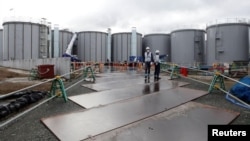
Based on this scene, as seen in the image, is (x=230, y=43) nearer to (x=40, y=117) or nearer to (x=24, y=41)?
(x=40, y=117)

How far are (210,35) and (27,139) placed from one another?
3302 centimetres

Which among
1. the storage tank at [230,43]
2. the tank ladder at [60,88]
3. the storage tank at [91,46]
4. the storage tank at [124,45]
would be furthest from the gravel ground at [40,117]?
the storage tank at [124,45]

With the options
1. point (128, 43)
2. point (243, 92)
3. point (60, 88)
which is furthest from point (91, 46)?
point (243, 92)

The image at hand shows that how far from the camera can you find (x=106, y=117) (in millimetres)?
5051

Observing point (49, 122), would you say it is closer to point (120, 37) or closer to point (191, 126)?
point (191, 126)

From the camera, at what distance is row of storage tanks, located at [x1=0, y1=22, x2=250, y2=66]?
3083 centimetres

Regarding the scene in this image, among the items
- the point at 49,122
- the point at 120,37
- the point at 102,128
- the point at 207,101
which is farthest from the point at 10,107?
the point at 120,37

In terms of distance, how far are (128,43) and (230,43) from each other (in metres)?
17.4

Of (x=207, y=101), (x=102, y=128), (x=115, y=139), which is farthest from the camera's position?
(x=207, y=101)

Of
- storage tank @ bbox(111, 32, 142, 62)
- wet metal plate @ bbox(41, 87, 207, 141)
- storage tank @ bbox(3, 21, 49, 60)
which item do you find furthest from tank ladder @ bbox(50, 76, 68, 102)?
storage tank @ bbox(111, 32, 142, 62)

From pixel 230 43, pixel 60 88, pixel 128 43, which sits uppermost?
pixel 128 43

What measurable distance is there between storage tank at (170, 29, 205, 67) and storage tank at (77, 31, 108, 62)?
13486 millimetres

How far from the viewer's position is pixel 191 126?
449 cm

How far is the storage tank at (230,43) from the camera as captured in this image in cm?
3033
